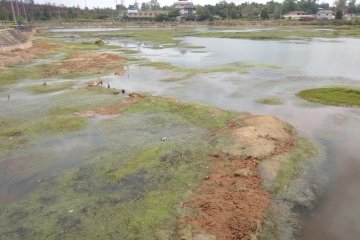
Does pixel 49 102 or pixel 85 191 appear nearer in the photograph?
pixel 85 191

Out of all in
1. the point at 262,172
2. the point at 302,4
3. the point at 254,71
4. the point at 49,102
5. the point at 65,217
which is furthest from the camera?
the point at 302,4

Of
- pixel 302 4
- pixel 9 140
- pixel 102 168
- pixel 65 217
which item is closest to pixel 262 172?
pixel 102 168

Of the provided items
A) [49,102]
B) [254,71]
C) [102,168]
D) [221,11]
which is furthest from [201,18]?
[102,168]

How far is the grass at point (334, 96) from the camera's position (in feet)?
81.1

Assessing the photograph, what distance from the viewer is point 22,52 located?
51.1 m

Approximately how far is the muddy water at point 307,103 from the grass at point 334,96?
0.97 m

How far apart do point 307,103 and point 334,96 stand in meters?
2.74

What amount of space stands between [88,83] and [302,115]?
63.7 ft

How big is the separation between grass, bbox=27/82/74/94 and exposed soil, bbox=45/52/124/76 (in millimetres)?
6175

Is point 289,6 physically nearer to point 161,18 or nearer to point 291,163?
point 161,18

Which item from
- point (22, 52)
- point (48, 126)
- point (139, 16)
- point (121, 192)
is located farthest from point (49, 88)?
point (139, 16)

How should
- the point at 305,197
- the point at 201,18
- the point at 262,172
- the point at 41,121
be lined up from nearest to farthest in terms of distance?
the point at 305,197
the point at 262,172
the point at 41,121
the point at 201,18

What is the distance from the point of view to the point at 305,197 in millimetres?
12836

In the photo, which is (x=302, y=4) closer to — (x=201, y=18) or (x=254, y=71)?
(x=201, y=18)
